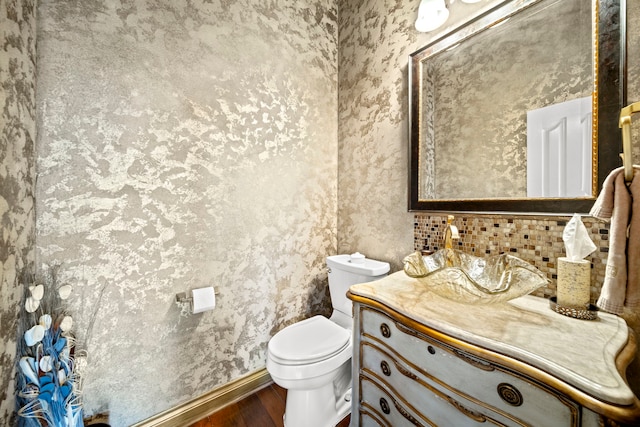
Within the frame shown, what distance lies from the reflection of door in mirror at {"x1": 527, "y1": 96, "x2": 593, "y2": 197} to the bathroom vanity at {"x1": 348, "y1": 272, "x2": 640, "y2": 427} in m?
0.46

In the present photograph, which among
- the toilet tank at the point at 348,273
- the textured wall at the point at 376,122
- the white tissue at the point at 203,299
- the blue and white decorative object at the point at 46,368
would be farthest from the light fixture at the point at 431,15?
the blue and white decorative object at the point at 46,368

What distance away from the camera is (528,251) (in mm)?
1010

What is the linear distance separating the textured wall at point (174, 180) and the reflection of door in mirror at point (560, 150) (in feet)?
4.29

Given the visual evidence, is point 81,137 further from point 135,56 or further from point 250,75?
point 250,75

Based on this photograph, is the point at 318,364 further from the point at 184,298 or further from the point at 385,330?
the point at 184,298

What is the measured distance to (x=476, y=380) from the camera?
66 centimetres

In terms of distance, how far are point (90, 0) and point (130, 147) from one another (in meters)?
0.68

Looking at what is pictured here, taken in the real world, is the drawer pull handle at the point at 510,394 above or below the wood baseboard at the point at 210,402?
above

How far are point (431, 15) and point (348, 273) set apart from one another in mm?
1556

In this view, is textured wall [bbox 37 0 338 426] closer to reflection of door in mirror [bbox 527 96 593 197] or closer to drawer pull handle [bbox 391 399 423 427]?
drawer pull handle [bbox 391 399 423 427]

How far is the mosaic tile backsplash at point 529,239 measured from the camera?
2.82ft

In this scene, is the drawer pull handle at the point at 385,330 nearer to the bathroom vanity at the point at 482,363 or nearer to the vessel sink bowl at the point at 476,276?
the bathroom vanity at the point at 482,363

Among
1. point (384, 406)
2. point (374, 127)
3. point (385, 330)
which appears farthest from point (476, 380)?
point (374, 127)

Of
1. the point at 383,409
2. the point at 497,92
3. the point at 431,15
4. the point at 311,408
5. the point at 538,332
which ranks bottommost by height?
the point at 311,408
